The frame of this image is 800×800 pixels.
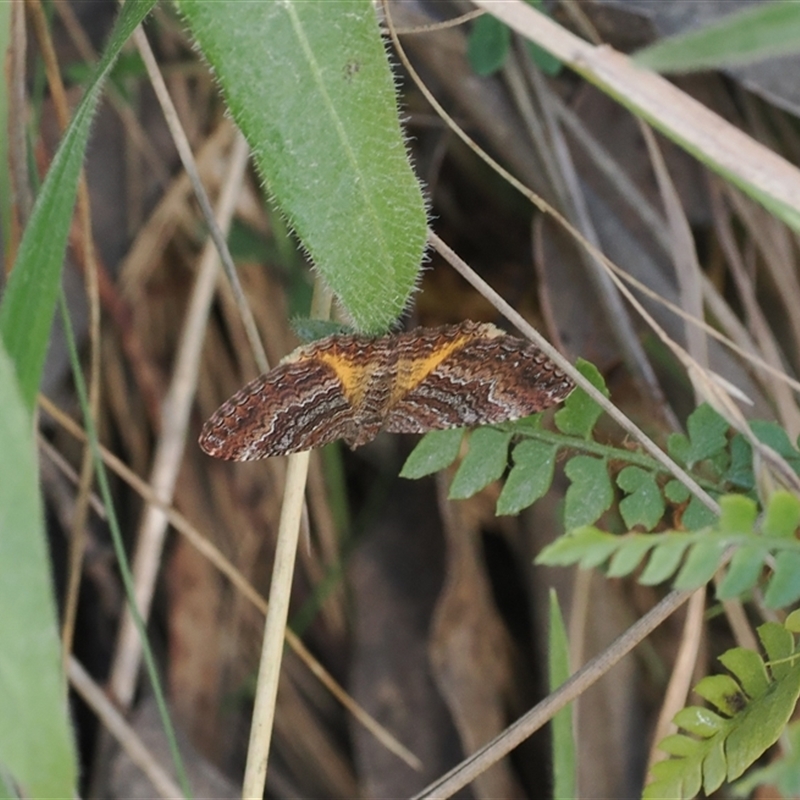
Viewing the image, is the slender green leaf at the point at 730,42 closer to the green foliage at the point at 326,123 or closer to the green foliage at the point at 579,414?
the green foliage at the point at 326,123

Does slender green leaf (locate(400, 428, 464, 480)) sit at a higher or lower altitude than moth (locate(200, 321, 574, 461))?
lower

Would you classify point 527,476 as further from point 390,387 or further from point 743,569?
point 743,569

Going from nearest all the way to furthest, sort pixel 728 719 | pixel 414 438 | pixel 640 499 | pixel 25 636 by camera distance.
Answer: pixel 25 636 < pixel 728 719 < pixel 640 499 < pixel 414 438

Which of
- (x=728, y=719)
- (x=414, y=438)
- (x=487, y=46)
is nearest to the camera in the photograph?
(x=728, y=719)

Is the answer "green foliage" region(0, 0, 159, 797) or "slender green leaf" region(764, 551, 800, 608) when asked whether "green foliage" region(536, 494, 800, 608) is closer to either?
"slender green leaf" region(764, 551, 800, 608)

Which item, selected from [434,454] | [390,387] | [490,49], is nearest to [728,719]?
[434,454]

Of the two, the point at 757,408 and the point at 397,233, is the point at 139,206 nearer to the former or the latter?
the point at 397,233

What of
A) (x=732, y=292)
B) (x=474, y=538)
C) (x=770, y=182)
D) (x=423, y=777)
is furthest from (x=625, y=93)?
(x=423, y=777)

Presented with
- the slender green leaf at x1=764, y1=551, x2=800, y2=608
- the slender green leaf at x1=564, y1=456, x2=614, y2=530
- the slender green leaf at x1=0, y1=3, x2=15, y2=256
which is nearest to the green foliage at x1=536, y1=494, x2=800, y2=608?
the slender green leaf at x1=764, y1=551, x2=800, y2=608
